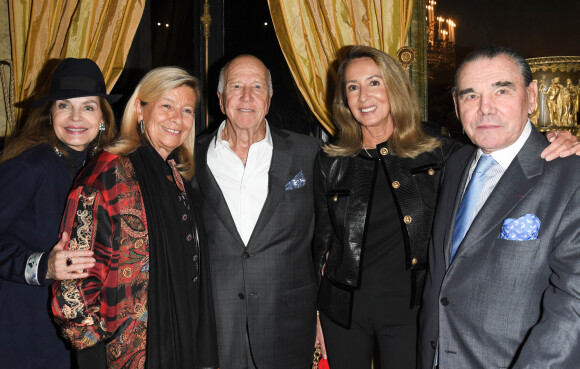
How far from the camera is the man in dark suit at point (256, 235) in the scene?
7.07 feet

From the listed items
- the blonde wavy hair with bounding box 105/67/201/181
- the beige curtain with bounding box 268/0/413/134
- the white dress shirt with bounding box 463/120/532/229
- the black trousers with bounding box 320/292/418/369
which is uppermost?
the beige curtain with bounding box 268/0/413/134

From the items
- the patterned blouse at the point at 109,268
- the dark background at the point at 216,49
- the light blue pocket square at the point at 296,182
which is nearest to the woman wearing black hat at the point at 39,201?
the patterned blouse at the point at 109,268

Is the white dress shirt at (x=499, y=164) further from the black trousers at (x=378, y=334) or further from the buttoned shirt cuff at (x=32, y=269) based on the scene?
the buttoned shirt cuff at (x=32, y=269)

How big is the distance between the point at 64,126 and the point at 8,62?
1.68m

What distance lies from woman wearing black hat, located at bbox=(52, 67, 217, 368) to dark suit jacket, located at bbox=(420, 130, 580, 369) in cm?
97

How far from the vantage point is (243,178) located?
2244 mm

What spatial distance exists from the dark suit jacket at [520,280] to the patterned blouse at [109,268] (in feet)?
3.46

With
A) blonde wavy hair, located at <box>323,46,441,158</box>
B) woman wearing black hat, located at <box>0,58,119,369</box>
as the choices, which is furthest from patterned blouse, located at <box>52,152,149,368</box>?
blonde wavy hair, located at <box>323,46,441,158</box>

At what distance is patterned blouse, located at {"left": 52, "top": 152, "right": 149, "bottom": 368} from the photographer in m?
1.58

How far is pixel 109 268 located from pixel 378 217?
3.54 ft

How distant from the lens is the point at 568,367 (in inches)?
48.5

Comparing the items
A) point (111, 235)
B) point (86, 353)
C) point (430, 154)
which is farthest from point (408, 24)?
point (86, 353)

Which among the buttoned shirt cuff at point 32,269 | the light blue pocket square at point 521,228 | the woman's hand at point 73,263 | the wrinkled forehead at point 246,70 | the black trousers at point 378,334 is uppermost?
the wrinkled forehead at point 246,70

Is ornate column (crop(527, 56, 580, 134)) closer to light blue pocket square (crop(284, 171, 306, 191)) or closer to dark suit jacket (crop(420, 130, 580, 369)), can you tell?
light blue pocket square (crop(284, 171, 306, 191))
